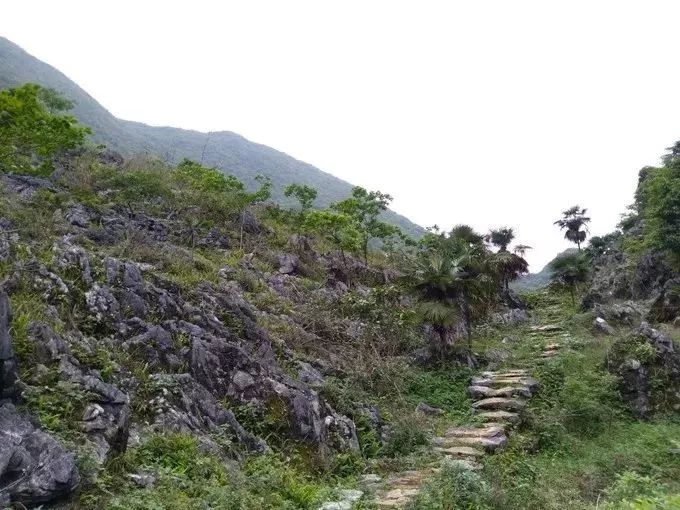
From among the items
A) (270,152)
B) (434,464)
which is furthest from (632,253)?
(270,152)

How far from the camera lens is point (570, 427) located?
10.1 m

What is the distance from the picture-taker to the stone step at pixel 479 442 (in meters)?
8.68

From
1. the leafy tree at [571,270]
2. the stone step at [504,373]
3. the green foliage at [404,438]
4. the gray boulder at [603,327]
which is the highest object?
the leafy tree at [571,270]

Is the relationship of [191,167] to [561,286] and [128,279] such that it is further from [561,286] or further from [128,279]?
[561,286]

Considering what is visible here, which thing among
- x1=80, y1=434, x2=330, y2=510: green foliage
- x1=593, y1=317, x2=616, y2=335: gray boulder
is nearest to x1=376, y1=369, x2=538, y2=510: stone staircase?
x1=80, y1=434, x2=330, y2=510: green foliage

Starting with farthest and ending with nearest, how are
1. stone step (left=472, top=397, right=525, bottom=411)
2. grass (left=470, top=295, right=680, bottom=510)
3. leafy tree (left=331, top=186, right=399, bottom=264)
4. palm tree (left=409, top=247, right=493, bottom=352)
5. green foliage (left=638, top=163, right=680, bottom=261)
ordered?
1. leafy tree (left=331, top=186, right=399, bottom=264)
2. green foliage (left=638, top=163, right=680, bottom=261)
3. palm tree (left=409, top=247, right=493, bottom=352)
4. stone step (left=472, top=397, right=525, bottom=411)
5. grass (left=470, top=295, right=680, bottom=510)

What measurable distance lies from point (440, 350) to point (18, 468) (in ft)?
37.0

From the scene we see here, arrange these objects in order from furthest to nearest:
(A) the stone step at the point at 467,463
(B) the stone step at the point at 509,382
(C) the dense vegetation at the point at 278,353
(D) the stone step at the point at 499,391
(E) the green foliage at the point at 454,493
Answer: (B) the stone step at the point at 509,382
(D) the stone step at the point at 499,391
(A) the stone step at the point at 467,463
(C) the dense vegetation at the point at 278,353
(E) the green foliage at the point at 454,493

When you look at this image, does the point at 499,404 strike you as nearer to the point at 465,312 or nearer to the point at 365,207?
the point at 465,312

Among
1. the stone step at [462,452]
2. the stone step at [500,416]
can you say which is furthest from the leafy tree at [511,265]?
the stone step at [462,452]

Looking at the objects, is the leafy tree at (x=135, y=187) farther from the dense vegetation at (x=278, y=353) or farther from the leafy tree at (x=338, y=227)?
the leafy tree at (x=338, y=227)

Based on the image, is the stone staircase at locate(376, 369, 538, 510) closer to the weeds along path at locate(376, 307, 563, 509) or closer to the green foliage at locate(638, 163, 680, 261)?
the weeds along path at locate(376, 307, 563, 509)

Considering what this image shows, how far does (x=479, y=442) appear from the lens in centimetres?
879

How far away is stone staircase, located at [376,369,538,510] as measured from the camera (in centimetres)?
693
